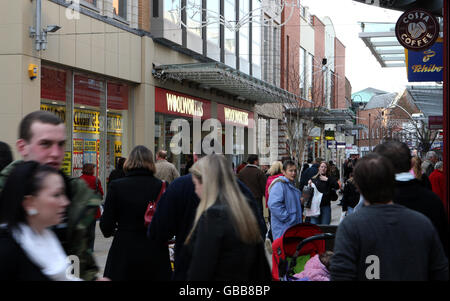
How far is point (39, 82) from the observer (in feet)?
48.0

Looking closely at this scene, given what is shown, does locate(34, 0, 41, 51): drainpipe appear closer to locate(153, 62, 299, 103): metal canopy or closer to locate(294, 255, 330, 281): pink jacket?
locate(153, 62, 299, 103): metal canopy

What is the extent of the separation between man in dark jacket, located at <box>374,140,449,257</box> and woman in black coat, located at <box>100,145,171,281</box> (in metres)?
2.27

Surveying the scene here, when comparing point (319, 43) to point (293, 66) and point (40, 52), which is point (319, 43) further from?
point (40, 52)

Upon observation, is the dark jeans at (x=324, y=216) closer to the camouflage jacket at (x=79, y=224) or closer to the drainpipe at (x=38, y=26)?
the drainpipe at (x=38, y=26)

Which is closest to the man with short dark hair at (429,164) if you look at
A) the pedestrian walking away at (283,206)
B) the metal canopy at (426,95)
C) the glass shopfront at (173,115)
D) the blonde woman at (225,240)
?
the metal canopy at (426,95)

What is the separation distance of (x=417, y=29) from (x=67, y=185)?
25.9ft

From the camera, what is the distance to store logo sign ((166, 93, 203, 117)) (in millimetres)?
21703

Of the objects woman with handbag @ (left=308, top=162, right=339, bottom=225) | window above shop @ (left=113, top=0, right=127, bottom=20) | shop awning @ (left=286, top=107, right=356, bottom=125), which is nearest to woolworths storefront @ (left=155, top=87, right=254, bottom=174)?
window above shop @ (left=113, top=0, right=127, bottom=20)

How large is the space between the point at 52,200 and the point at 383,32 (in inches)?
440

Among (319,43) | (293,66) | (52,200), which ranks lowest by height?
(52,200)

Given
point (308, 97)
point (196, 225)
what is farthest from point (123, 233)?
point (308, 97)

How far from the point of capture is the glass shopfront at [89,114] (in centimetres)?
1583
